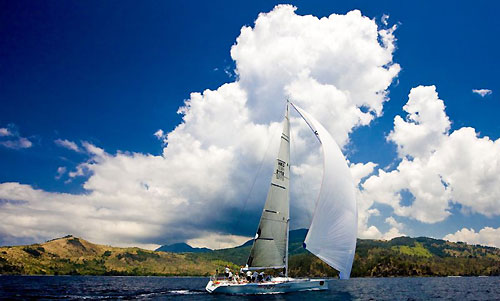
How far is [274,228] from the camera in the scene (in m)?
44.2

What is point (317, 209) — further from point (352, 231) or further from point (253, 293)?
point (253, 293)

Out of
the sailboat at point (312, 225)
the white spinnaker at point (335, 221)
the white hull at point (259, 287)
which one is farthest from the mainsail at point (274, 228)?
the white spinnaker at point (335, 221)

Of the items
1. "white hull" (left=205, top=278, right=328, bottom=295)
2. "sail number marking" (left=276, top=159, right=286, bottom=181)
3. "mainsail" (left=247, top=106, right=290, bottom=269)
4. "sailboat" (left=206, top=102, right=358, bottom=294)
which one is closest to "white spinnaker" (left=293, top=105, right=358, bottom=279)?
"sailboat" (left=206, top=102, right=358, bottom=294)

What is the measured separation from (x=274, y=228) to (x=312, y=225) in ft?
24.4

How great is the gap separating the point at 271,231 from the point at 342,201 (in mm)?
9987

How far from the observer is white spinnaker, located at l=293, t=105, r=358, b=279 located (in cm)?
3791

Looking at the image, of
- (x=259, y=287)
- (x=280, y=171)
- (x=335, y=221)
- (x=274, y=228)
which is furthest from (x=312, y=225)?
(x=259, y=287)

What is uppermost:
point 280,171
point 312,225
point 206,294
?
point 280,171

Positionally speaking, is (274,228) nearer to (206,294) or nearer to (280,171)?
(280,171)

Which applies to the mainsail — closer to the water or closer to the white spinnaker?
the water

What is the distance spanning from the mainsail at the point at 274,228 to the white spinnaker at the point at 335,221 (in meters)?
6.16

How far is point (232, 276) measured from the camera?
146 ft

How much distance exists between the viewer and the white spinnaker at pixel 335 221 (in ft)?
124

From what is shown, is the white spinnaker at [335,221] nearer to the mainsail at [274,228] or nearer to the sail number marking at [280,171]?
the mainsail at [274,228]
